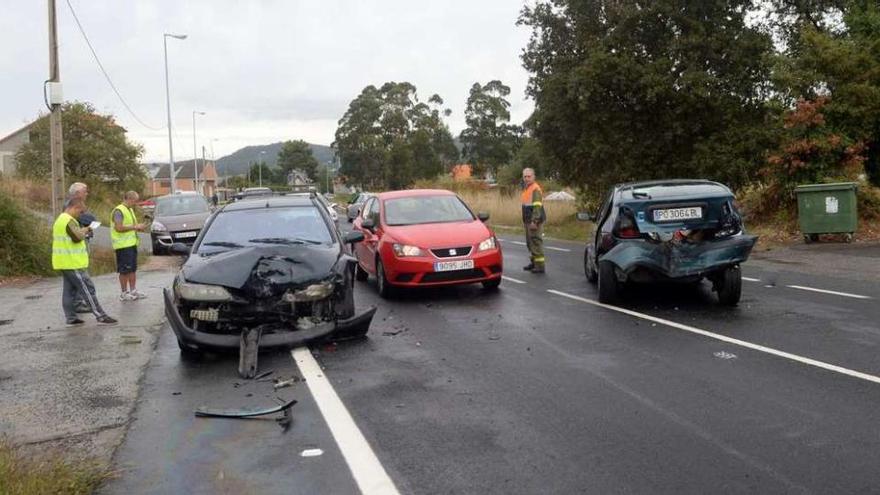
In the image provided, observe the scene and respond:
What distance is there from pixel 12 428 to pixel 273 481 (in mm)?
2356

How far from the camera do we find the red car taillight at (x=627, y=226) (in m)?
9.16

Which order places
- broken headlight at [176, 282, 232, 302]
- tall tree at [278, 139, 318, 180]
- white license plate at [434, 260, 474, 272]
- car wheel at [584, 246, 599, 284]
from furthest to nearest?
1. tall tree at [278, 139, 318, 180]
2. car wheel at [584, 246, 599, 284]
3. white license plate at [434, 260, 474, 272]
4. broken headlight at [176, 282, 232, 302]

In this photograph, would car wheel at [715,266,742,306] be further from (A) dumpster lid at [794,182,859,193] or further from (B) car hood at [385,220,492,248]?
(A) dumpster lid at [794,182,859,193]

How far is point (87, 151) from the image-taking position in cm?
3791

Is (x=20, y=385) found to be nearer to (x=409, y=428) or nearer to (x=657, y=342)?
(x=409, y=428)

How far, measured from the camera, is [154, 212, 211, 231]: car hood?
19.3 metres

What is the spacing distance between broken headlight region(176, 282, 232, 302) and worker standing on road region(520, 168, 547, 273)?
22.9 feet

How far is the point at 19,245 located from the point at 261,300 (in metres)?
10.5

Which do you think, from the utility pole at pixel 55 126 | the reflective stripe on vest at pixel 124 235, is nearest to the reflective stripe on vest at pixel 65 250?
the reflective stripe on vest at pixel 124 235

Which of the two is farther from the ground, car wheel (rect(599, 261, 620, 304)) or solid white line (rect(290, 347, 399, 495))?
car wheel (rect(599, 261, 620, 304))

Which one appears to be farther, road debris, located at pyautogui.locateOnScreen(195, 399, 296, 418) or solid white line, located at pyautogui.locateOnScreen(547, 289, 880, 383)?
solid white line, located at pyautogui.locateOnScreen(547, 289, 880, 383)

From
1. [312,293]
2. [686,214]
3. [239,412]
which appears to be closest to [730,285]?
[686,214]

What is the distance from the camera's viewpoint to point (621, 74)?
920 inches

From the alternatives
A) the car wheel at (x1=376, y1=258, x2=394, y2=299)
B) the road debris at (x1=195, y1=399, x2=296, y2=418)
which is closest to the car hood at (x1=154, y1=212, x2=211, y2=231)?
the car wheel at (x1=376, y1=258, x2=394, y2=299)
